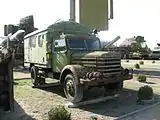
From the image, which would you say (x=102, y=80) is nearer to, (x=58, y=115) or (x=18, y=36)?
(x=58, y=115)

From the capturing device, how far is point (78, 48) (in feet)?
36.9

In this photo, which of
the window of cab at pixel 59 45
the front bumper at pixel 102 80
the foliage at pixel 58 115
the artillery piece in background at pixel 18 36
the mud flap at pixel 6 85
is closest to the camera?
the foliage at pixel 58 115

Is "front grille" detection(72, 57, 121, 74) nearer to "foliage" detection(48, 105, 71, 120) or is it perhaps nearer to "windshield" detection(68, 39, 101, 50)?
"windshield" detection(68, 39, 101, 50)

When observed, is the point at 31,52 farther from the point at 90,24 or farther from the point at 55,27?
the point at 90,24

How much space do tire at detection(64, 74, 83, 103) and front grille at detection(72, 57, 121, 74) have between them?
0.69 metres

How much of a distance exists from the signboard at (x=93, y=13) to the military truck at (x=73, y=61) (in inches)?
525

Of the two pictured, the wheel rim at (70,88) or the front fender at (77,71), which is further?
the wheel rim at (70,88)

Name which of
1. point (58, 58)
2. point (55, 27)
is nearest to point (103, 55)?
point (58, 58)

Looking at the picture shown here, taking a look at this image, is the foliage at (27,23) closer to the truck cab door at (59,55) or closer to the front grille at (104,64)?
the truck cab door at (59,55)

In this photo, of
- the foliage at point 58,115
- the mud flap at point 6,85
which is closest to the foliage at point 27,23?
the mud flap at point 6,85

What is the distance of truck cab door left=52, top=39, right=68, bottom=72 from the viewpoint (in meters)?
11.3

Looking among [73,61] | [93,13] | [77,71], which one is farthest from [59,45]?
[93,13]

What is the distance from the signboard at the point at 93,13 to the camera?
2748 cm

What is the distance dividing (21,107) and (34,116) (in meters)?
1.37
